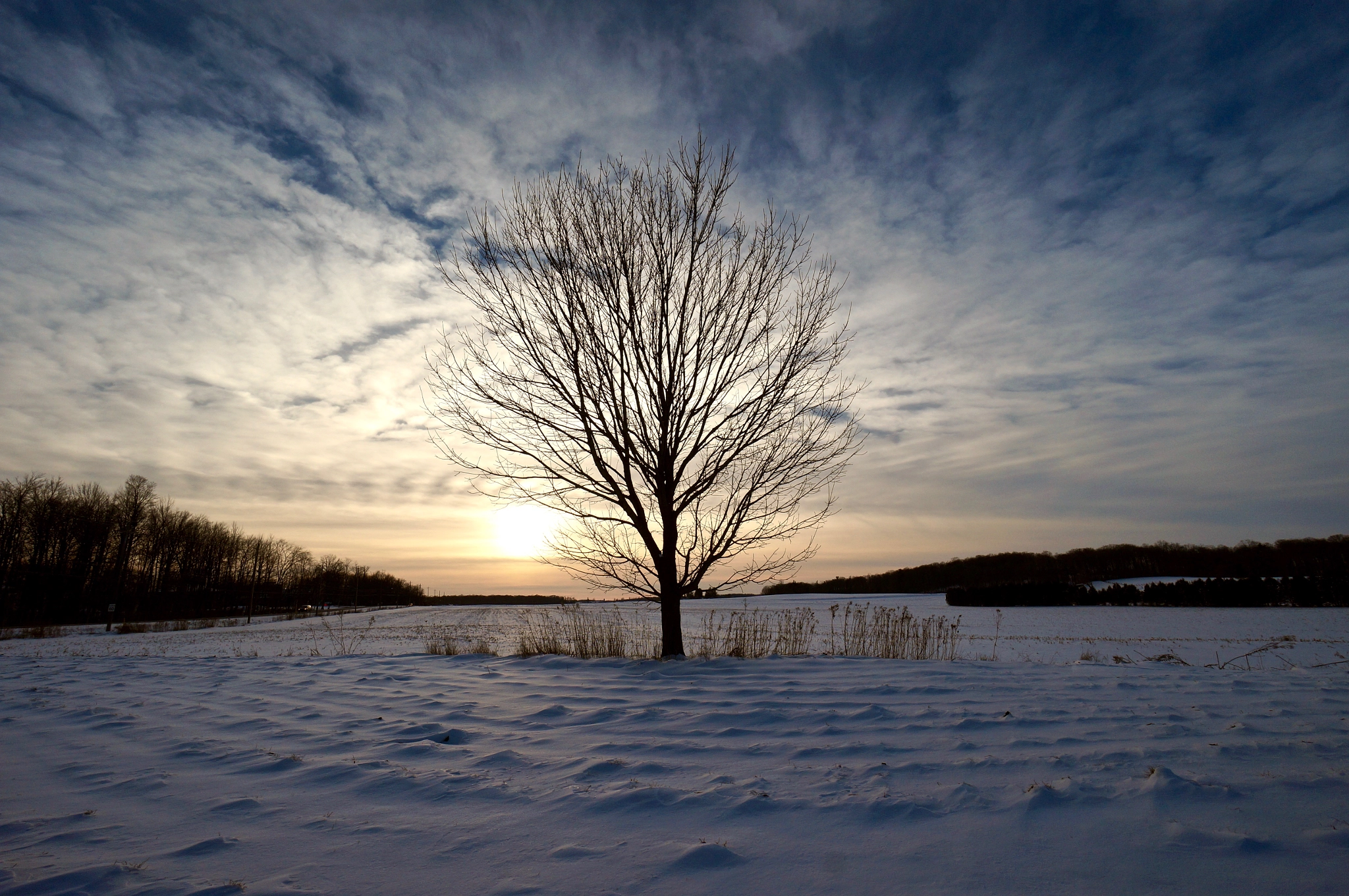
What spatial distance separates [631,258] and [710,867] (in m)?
7.26

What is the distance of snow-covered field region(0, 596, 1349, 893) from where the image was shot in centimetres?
207

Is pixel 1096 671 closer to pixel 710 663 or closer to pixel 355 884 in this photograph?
pixel 710 663

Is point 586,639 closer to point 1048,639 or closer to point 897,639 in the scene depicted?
point 897,639

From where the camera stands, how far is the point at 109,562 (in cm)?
4012

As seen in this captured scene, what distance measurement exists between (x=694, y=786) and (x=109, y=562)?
174 feet

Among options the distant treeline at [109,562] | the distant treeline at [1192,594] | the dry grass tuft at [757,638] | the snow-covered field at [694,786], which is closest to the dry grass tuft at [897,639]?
the dry grass tuft at [757,638]

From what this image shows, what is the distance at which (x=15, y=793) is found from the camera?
3.02 metres

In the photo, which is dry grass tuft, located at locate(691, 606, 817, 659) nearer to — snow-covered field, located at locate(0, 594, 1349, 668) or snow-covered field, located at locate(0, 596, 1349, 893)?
snow-covered field, located at locate(0, 594, 1349, 668)

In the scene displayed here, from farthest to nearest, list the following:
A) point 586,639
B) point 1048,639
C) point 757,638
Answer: point 1048,639 < point 586,639 < point 757,638

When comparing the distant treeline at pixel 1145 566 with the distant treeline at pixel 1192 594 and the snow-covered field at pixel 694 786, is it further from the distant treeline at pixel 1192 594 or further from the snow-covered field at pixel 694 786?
the snow-covered field at pixel 694 786

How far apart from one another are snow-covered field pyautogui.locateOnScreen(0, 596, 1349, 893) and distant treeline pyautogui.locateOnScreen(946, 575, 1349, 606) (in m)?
23.3

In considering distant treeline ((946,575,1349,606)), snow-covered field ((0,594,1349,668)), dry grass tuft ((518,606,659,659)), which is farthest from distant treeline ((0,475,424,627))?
distant treeline ((946,575,1349,606))

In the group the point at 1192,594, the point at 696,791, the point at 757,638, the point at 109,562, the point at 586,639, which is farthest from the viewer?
the point at 109,562

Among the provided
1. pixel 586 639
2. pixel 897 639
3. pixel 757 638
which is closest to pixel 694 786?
pixel 757 638
